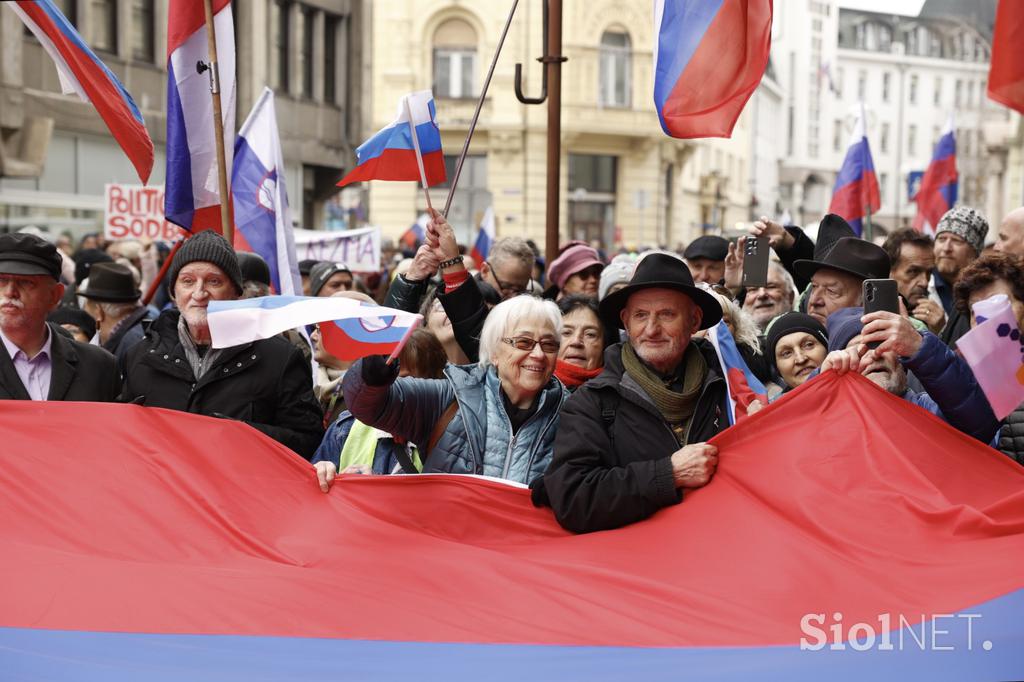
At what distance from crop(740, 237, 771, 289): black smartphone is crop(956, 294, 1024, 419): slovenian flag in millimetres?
1416

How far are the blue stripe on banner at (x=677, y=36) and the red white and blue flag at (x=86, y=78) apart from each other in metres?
Answer: 2.47

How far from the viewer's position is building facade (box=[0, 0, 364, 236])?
64.7 feet

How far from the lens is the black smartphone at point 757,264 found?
5793 mm

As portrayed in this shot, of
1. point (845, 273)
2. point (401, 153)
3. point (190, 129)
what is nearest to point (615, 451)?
point (845, 273)

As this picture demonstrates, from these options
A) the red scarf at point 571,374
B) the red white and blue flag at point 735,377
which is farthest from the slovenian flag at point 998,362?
the red scarf at point 571,374

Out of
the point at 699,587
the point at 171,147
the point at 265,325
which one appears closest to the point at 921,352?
the point at 699,587

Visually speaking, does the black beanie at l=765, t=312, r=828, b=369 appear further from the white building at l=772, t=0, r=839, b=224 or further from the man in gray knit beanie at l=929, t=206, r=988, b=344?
the white building at l=772, t=0, r=839, b=224

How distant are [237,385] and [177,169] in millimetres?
2457

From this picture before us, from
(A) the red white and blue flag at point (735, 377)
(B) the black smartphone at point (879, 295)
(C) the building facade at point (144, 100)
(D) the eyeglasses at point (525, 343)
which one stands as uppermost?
(C) the building facade at point (144, 100)

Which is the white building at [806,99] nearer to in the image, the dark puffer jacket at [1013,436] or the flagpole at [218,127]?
the flagpole at [218,127]

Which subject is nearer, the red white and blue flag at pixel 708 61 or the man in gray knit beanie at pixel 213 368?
the man in gray knit beanie at pixel 213 368

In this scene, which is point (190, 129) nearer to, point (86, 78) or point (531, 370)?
point (86, 78)

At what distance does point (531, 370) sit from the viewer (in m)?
4.96

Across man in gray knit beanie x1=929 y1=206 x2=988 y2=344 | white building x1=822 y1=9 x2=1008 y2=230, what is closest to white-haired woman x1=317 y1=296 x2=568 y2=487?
man in gray knit beanie x1=929 y1=206 x2=988 y2=344
